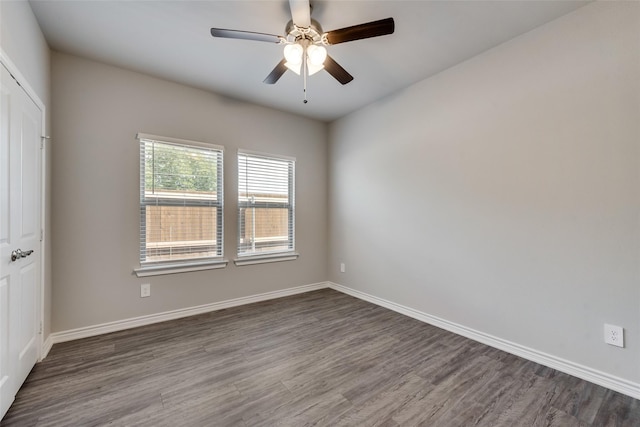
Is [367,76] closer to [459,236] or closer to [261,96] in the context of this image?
[261,96]

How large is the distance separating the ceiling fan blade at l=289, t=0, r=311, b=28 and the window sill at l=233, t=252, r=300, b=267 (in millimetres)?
2685

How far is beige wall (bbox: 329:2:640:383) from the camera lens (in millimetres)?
1843

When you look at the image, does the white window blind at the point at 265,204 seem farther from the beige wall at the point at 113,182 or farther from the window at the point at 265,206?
the beige wall at the point at 113,182

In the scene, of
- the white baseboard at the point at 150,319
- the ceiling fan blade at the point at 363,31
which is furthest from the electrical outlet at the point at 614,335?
the white baseboard at the point at 150,319

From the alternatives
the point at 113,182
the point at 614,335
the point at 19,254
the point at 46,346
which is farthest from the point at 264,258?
the point at 614,335

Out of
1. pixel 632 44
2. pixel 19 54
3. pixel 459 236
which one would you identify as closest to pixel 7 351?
pixel 19 54

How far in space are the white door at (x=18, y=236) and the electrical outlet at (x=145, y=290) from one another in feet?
2.68

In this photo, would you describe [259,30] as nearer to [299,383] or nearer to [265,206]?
[265,206]

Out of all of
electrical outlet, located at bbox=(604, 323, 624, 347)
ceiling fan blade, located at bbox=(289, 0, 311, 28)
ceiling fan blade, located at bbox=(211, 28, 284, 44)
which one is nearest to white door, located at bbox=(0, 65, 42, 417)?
ceiling fan blade, located at bbox=(211, 28, 284, 44)

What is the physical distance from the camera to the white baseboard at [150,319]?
8.19 ft

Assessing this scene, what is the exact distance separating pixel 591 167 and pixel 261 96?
3.30m

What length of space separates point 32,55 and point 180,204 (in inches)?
64.2

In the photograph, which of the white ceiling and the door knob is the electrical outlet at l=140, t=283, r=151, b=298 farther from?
the white ceiling

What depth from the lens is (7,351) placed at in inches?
63.4
